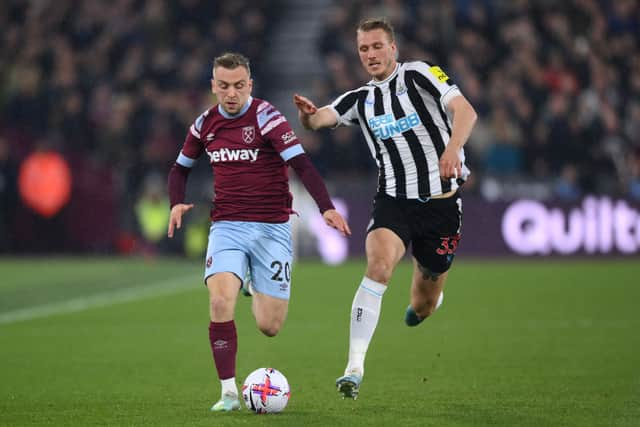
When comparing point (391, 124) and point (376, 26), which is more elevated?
point (376, 26)

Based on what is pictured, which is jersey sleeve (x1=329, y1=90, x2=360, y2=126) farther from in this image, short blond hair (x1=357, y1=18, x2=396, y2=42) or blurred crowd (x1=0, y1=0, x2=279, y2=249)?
blurred crowd (x1=0, y1=0, x2=279, y2=249)

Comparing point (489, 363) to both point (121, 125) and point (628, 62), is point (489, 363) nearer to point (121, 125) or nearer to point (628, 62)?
point (628, 62)

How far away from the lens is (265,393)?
6801 mm

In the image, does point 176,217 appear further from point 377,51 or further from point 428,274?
point 428,274

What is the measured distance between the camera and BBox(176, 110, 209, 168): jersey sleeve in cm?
760

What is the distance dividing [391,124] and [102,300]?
→ 761 centimetres

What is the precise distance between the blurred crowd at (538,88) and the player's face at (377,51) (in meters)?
12.5

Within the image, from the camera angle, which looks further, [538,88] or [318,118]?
[538,88]

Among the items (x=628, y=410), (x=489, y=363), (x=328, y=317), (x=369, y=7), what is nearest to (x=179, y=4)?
(x=369, y=7)

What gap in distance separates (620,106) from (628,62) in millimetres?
831

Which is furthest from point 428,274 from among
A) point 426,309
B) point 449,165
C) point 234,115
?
point 234,115

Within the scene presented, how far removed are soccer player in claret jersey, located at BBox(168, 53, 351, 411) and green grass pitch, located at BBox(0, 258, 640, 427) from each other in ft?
2.47

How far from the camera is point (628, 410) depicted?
22.4ft

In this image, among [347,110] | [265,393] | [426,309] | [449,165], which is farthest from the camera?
[426,309]
